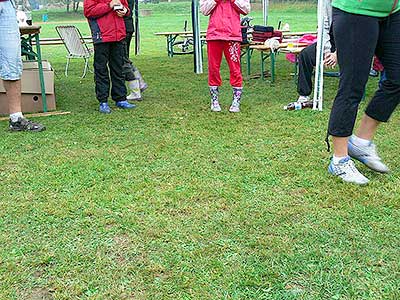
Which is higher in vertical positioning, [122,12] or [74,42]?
[122,12]

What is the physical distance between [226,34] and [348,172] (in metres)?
2.15

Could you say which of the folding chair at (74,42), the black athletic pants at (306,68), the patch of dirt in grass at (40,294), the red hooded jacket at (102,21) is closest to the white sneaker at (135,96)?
the red hooded jacket at (102,21)

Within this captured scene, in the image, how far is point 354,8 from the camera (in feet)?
8.00

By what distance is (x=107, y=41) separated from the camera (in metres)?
4.50

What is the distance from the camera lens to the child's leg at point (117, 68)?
15.4ft

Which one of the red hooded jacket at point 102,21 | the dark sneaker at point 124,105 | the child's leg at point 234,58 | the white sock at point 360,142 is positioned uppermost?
the red hooded jacket at point 102,21

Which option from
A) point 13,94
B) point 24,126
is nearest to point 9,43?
point 13,94

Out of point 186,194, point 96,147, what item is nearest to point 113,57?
point 96,147

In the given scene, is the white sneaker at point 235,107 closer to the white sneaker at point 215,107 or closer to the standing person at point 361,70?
the white sneaker at point 215,107

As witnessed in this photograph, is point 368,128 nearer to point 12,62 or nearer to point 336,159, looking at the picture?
point 336,159

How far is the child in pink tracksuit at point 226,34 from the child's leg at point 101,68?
94 centimetres

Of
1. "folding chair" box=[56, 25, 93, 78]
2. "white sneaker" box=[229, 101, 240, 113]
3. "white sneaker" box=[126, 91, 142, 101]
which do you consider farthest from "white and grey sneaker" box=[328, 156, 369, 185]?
"folding chair" box=[56, 25, 93, 78]

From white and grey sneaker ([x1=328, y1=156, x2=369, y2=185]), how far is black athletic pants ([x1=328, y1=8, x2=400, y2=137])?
0.51ft

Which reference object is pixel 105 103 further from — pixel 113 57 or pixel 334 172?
pixel 334 172
